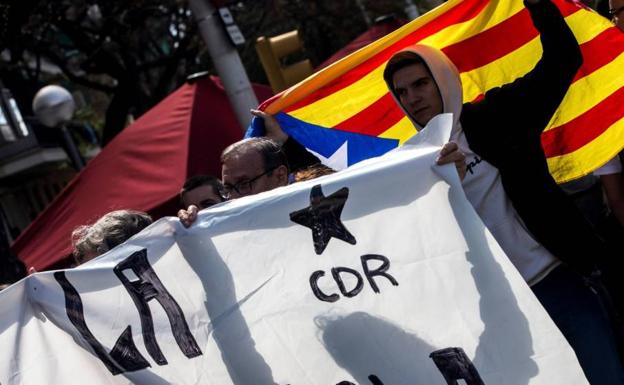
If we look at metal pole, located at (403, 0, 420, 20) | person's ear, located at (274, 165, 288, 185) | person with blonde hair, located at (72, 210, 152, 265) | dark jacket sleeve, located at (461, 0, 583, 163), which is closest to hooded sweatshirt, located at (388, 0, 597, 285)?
dark jacket sleeve, located at (461, 0, 583, 163)

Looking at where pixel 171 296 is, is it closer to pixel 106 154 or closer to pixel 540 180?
pixel 540 180

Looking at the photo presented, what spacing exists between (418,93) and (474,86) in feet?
3.22

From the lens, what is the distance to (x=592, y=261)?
10.2 ft

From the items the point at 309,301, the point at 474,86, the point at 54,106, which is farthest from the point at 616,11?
the point at 54,106

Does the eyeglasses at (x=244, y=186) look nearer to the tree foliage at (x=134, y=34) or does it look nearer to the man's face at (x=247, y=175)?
the man's face at (x=247, y=175)

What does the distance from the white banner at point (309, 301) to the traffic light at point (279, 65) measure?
4686mm

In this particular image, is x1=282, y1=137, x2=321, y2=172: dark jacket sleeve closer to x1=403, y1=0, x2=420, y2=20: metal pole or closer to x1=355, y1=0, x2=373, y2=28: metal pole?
x1=403, y1=0, x2=420, y2=20: metal pole

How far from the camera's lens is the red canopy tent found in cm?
748

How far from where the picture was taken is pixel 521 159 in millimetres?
3070

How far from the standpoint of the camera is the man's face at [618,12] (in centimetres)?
407

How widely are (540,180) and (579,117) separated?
89cm

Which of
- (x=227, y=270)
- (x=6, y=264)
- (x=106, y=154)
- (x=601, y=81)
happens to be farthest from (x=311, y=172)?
(x=6, y=264)

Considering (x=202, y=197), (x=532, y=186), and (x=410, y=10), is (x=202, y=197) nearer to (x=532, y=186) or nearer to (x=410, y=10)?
(x=532, y=186)

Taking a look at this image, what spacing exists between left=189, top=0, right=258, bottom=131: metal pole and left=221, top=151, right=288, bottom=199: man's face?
4.27m
